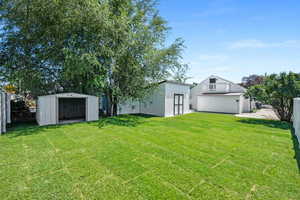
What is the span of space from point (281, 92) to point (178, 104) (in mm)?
7161

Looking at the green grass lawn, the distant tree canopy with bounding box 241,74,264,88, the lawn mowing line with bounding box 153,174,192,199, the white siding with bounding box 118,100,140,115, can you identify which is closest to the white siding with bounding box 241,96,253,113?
the white siding with bounding box 118,100,140,115

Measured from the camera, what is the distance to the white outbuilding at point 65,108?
288 inches

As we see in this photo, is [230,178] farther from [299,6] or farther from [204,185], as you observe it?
[299,6]

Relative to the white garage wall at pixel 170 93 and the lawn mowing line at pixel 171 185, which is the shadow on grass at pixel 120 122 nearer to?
the white garage wall at pixel 170 93

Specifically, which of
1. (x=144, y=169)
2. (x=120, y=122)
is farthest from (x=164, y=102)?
(x=144, y=169)

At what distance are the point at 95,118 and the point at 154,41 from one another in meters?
6.60

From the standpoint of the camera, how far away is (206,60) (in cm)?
1753

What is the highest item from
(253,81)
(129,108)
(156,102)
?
(253,81)

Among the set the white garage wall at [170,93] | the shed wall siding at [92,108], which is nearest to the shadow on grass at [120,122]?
the shed wall siding at [92,108]

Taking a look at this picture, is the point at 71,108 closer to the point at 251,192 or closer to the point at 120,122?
the point at 120,122

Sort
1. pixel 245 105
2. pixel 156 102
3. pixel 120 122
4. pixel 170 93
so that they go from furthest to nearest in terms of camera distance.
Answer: pixel 245 105 < pixel 156 102 < pixel 170 93 < pixel 120 122

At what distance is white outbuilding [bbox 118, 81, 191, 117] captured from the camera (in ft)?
38.8

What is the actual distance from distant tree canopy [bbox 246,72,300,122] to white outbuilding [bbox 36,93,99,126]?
1168 cm

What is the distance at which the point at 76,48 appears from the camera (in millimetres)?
8250
